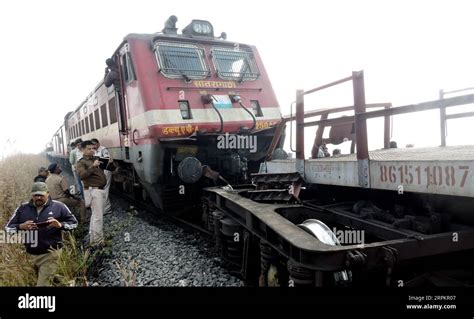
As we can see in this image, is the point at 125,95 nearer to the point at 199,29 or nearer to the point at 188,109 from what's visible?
the point at 188,109

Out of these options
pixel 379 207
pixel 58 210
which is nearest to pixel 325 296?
pixel 379 207

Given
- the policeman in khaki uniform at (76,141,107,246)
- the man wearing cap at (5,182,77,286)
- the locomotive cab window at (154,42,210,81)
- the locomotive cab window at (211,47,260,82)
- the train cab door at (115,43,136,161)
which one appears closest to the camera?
Result: the man wearing cap at (5,182,77,286)

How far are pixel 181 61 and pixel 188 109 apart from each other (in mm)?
1108

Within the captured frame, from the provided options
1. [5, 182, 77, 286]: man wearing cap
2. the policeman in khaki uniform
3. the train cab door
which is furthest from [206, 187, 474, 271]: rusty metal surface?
the train cab door

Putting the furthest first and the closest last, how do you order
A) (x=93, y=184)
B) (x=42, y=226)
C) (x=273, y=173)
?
(x=93, y=184)
(x=273, y=173)
(x=42, y=226)

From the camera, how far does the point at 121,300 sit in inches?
112

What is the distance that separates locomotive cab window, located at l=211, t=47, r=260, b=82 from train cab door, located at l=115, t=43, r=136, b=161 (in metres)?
1.66

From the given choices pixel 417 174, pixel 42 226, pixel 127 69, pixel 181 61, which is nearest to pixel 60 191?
pixel 127 69

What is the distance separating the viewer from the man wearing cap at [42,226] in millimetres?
4078

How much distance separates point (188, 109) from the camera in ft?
20.2

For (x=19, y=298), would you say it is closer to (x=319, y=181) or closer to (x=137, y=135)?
(x=319, y=181)

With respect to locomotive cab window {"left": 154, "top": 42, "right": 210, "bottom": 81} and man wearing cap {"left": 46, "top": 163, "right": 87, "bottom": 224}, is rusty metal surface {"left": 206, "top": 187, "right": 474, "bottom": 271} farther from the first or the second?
man wearing cap {"left": 46, "top": 163, "right": 87, "bottom": 224}

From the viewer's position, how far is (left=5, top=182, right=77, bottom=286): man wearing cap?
4.08m

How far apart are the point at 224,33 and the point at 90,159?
12.7 ft
